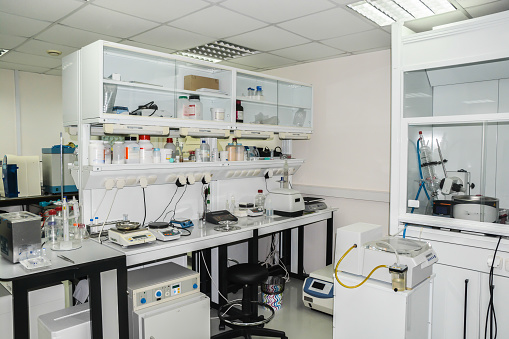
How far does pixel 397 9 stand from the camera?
108 inches

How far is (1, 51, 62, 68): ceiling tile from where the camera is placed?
4069 millimetres

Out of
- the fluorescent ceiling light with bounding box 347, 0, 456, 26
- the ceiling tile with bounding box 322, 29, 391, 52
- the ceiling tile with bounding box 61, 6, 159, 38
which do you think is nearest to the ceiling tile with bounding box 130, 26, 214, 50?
the ceiling tile with bounding box 61, 6, 159, 38

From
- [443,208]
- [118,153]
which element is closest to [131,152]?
[118,153]

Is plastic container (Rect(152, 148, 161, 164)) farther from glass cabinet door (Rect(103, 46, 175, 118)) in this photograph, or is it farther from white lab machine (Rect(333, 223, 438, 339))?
white lab machine (Rect(333, 223, 438, 339))

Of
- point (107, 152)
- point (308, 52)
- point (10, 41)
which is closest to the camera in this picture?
point (107, 152)

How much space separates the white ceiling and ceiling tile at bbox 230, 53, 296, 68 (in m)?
0.06

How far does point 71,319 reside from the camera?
224 cm

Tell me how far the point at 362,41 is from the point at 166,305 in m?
2.85

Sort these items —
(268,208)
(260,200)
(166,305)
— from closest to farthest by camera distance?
(166,305) < (268,208) < (260,200)

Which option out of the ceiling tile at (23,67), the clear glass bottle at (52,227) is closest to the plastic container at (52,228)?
the clear glass bottle at (52,227)

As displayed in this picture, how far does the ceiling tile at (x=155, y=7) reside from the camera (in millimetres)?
2521

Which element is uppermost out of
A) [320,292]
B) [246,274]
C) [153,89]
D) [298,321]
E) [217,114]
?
[153,89]

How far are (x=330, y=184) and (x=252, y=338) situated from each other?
196 centimetres

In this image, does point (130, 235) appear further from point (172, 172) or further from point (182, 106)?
point (182, 106)
